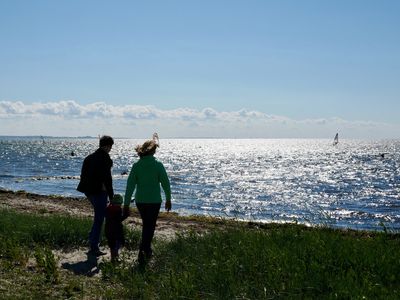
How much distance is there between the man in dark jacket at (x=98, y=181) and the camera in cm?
892

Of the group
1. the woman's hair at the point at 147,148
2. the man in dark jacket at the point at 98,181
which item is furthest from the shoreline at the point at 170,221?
the woman's hair at the point at 147,148

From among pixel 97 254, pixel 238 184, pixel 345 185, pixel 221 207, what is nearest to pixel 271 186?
pixel 238 184

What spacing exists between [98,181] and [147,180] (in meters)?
1.31

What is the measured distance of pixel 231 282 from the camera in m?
6.19

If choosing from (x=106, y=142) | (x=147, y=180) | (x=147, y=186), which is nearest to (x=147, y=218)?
(x=147, y=186)

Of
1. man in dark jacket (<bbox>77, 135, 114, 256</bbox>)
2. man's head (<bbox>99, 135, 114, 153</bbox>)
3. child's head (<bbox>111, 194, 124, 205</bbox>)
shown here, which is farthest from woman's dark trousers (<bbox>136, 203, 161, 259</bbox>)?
man's head (<bbox>99, 135, 114, 153</bbox>)

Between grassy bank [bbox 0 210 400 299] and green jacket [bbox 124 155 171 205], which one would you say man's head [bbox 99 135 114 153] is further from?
grassy bank [bbox 0 210 400 299]

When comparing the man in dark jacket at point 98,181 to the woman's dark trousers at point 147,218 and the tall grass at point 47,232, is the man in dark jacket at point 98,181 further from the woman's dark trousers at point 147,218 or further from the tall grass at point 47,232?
the woman's dark trousers at point 147,218

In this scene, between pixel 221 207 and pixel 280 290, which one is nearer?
pixel 280 290

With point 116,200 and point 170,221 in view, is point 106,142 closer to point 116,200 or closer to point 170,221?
point 116,200

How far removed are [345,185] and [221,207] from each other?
21.7m

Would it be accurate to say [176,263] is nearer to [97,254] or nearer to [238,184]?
[97,254]

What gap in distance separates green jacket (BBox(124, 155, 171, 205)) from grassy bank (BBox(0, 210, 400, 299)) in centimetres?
106

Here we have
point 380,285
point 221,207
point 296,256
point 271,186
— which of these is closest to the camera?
point 380,285
